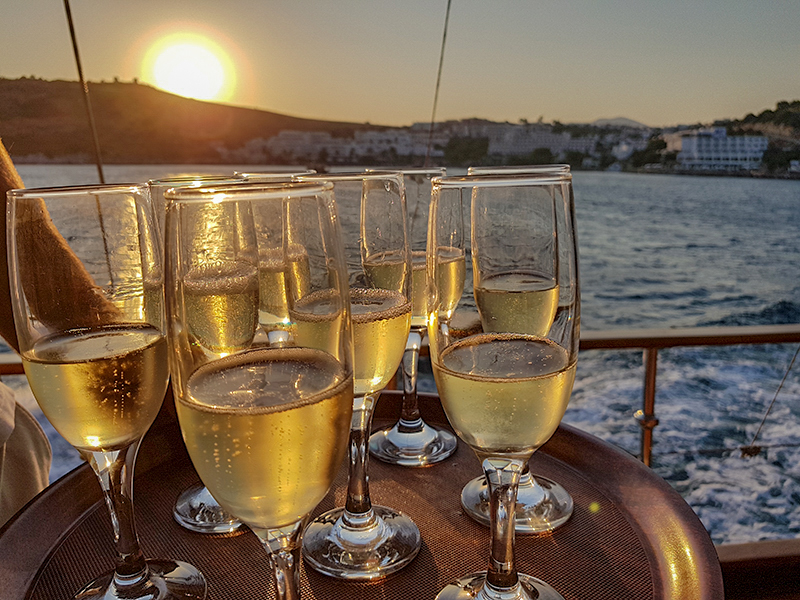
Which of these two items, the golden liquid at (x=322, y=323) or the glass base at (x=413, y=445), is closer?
the golden liquid at (x=322, y=323)

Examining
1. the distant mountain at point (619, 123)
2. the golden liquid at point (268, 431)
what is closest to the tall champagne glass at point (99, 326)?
the golden liquid at point (268, 431)

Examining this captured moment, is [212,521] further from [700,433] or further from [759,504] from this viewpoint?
[700,433]

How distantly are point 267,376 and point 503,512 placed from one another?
0.35m

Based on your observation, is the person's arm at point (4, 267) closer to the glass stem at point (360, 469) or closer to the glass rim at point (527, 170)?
the glass stem at point (360, 469)

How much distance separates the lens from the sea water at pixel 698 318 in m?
8.32

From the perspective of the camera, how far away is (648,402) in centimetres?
241

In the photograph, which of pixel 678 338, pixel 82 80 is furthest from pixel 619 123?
pixel 82 80

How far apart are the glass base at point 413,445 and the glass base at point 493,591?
1.19ft

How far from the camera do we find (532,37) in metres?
20.5

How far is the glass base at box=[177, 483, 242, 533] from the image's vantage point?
0.93 m

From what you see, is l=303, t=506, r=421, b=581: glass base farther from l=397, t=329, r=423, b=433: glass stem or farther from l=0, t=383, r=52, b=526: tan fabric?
l=0, t=383, r=52, b=526: tan fabric

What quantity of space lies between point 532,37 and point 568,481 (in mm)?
22219

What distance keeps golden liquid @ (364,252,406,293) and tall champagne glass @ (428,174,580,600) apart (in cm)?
17

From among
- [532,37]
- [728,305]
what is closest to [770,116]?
[728,305]
